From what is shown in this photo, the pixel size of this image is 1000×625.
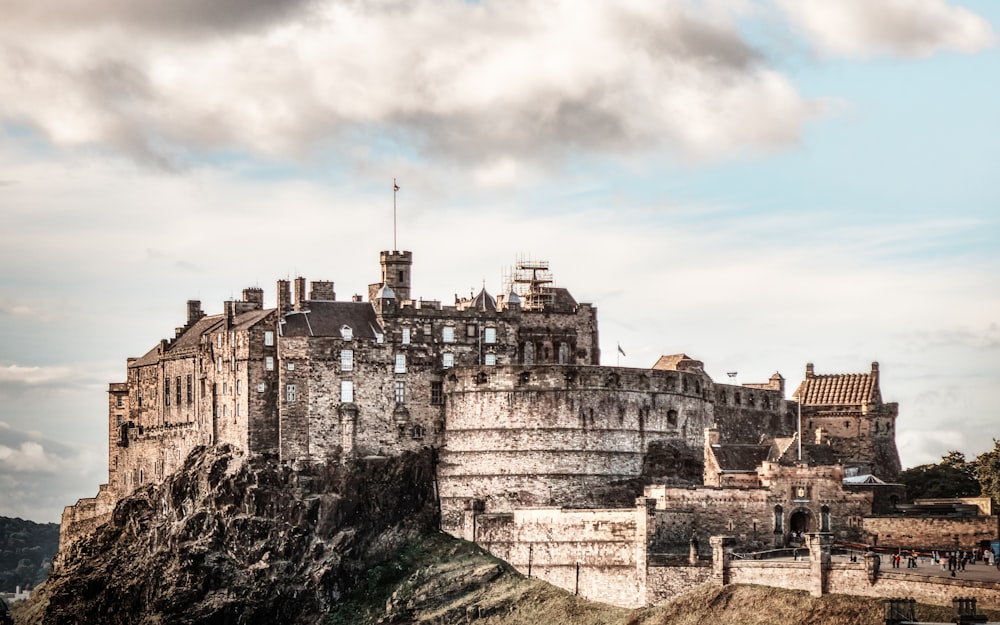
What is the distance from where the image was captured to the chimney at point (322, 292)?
124 meters

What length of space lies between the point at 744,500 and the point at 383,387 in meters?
24.9

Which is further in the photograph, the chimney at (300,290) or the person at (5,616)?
the person at (5,616)

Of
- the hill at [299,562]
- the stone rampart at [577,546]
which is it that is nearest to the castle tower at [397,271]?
the hill at [299,562]

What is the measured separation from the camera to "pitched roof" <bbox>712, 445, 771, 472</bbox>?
112625 millimetres

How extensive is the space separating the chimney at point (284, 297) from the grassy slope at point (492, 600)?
17.1m

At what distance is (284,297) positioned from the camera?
122000 mm

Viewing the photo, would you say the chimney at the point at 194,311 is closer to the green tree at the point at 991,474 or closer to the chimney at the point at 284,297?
the chimney at the point at 284,297

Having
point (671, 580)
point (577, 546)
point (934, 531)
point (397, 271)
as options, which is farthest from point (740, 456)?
point (397, 271)

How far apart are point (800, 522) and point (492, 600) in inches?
711

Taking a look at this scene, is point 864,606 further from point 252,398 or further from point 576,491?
point 252,398

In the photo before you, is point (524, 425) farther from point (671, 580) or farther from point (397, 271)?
point (671, 580)

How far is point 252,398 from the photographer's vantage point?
391ft

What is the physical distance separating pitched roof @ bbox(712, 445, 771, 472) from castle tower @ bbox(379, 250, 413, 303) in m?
23.5

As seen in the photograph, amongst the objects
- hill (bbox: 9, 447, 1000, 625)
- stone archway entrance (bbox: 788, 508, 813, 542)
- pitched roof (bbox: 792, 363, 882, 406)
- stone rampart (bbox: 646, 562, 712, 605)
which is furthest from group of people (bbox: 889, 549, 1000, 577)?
pitched roof (bbox: 792, 363, 882, 406)
